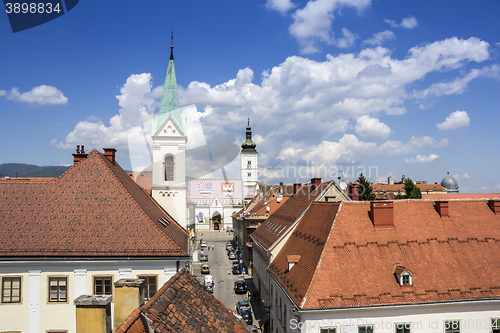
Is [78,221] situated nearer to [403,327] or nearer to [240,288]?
[403,327]

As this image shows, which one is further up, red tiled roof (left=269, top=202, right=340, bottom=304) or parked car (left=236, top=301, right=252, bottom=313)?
red tiled roof (left=269, top=202, right=340, bottom=304)

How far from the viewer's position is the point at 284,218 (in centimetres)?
3534

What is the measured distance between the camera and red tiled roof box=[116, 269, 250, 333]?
9.19 meters

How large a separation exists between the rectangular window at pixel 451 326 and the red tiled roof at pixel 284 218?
45.9ft

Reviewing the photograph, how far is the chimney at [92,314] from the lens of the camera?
27.9 feet

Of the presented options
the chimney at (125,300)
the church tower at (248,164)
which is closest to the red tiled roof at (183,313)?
the chimney at (125,300)

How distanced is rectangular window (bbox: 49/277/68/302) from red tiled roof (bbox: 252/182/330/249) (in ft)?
57.6

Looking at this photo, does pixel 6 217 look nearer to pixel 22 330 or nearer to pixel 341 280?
pixel 22 330

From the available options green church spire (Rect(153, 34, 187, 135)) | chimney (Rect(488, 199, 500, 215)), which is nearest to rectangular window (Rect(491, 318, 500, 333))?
chimney (Rect(488, 199, 500, 215))

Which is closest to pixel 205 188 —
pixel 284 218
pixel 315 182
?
pixel 315 182

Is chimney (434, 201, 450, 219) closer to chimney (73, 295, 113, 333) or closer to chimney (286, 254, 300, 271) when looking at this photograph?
chimney (286, 254, 300, 271)

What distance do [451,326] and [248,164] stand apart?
120 m

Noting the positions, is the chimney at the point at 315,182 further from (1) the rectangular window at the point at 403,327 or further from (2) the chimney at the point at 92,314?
(2) the chimney at the point at 92,314

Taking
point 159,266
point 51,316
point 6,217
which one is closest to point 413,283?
point 159,266
